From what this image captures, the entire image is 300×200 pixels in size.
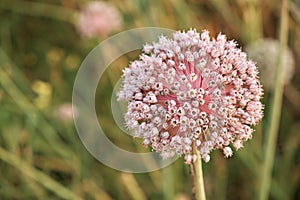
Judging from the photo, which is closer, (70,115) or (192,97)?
(192,97)

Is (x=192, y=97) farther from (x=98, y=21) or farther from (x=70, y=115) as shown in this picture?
(x=98, y=21)

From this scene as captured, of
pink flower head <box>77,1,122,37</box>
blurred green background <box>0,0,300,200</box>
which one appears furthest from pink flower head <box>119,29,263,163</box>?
pink flower head <box>77,1,122,37</box>

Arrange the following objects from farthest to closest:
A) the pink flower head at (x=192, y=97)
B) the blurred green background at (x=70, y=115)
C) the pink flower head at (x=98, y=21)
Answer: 1. the pink flower head at (x=98, y=21)
2. the blurred green background at (x=70, y=115)
3. the pink flower head at (x=192, y=97)

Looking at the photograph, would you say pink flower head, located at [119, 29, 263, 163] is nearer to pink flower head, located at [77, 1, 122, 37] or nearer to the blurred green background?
the blurred green background

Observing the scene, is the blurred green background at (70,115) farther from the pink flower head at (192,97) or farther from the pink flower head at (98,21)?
the pink flower head at (192,97)

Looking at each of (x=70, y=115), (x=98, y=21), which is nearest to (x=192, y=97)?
(x=70, y=115)

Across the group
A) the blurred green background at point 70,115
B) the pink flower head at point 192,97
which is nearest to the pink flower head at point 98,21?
the blurred green background at point 70,115

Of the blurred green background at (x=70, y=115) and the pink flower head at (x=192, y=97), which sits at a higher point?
the blurred green background at (x=70, y=115)
